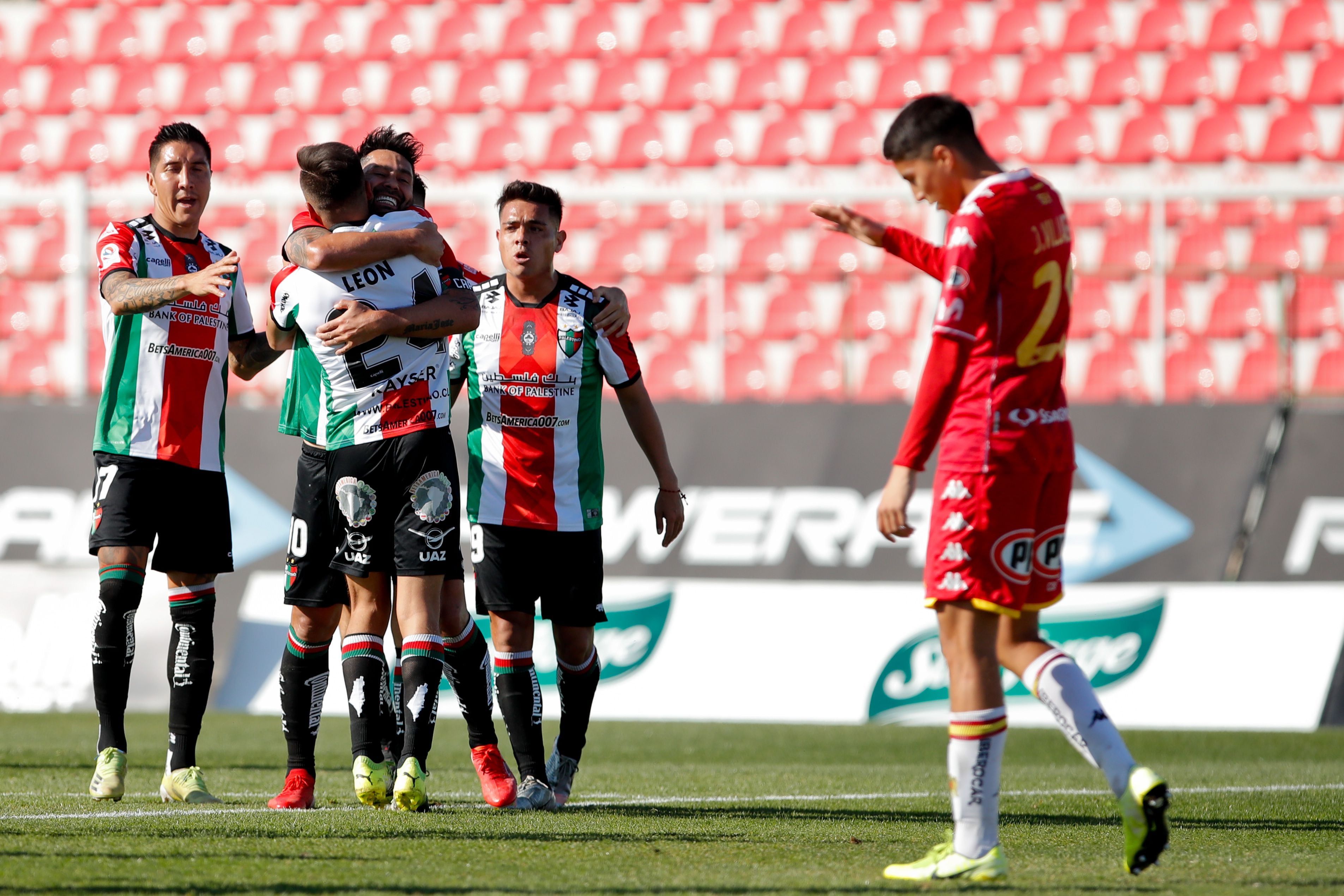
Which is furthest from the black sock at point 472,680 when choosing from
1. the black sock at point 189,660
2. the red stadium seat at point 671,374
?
the red stadium seat at point 671,374

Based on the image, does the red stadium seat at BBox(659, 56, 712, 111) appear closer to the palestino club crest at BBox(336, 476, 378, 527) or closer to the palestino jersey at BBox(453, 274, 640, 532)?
the palestino jersey at BBox(453, 274, 640, 532)

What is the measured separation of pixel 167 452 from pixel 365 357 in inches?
42.5

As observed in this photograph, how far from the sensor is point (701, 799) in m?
5.89

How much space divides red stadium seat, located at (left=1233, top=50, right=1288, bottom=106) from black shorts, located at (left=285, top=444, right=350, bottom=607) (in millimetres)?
10152

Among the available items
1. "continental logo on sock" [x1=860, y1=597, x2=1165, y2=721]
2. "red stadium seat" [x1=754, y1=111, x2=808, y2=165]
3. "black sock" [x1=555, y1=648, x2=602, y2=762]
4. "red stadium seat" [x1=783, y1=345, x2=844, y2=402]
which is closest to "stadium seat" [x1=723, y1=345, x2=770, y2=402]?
"red stadium seat" [x1=783, y1=345, x2=844, y2=402]

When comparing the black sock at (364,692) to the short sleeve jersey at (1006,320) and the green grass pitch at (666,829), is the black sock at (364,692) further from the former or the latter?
the short sleeve jersey at (1006,320)

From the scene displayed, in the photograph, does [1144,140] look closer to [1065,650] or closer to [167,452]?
[1065,650]

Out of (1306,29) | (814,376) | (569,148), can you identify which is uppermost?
(1306,29)

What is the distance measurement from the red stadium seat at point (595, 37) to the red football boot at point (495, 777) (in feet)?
33.6

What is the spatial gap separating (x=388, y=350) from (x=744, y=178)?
8.85 metres

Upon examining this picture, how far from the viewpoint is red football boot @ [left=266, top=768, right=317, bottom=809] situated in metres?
5.27

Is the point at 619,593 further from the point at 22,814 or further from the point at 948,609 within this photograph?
the point at 948,609

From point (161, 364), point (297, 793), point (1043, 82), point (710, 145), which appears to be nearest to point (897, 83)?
point (1043, 82)

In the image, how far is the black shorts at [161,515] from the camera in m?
5.74
